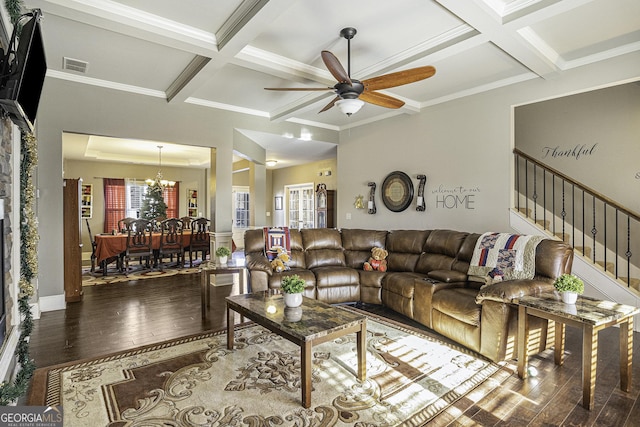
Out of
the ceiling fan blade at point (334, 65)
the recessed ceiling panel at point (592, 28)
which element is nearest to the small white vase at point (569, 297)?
the recessed ceiling panel at point (592, 28)

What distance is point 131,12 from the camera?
2.87 meters

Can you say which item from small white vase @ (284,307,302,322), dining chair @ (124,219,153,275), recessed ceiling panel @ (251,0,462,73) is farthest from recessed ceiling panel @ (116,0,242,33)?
dining chair @ (124,219,153,275)

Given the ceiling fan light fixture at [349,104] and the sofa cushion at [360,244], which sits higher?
the ceiling fan light fixture at [349,104]

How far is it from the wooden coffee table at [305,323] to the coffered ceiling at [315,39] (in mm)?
2295

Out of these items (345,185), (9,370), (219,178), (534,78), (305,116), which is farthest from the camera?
(345,185)

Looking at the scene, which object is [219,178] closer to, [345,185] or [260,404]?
[345,185]

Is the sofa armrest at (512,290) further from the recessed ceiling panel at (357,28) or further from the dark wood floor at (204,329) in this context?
the recessed ceiling panel at (357,28)

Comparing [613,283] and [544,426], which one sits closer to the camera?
[544,426]

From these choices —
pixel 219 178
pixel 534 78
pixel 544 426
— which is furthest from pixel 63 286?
pixel 534 78

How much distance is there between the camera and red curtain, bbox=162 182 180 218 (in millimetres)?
10062

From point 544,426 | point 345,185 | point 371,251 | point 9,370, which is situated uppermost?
point 345,185

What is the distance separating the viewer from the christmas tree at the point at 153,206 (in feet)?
26.2

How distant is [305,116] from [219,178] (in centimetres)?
189

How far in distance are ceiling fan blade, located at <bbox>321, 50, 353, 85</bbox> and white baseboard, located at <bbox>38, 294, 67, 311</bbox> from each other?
431 cm
